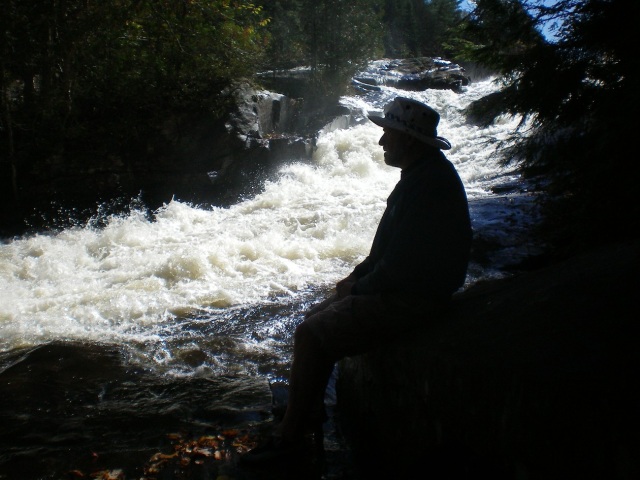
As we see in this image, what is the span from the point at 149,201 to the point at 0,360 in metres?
8.04

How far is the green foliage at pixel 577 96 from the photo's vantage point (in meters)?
4.40

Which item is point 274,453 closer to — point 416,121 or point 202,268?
point 416,121

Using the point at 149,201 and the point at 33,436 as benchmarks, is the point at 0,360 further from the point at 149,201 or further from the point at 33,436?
the point at 149,201

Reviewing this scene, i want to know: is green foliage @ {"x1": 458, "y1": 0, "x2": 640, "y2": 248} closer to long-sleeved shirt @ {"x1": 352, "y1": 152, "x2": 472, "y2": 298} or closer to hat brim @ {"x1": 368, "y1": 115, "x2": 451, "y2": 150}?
hat brim @ {"x1": 368, "y1": 115, "x2": 451, "y2": 150}

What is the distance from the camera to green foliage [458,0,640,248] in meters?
4.40

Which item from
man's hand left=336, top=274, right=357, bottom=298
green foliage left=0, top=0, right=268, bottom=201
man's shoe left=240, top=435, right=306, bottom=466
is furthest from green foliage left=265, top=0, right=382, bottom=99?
man's shoe left=240, top=435, right=306, bottom=466

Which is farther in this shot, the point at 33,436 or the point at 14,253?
the point at 14,253

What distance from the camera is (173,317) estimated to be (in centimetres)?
649

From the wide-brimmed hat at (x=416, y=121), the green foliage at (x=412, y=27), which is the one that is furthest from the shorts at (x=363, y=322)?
the green foliage at (x=412, y=27)

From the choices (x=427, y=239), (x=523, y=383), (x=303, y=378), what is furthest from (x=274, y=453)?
(x=523, y=383)

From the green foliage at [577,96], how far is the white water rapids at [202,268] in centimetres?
102

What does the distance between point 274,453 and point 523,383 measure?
167cm

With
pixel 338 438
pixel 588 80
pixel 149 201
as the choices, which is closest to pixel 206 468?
pixel 338 438

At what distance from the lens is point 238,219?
39.3 ft
